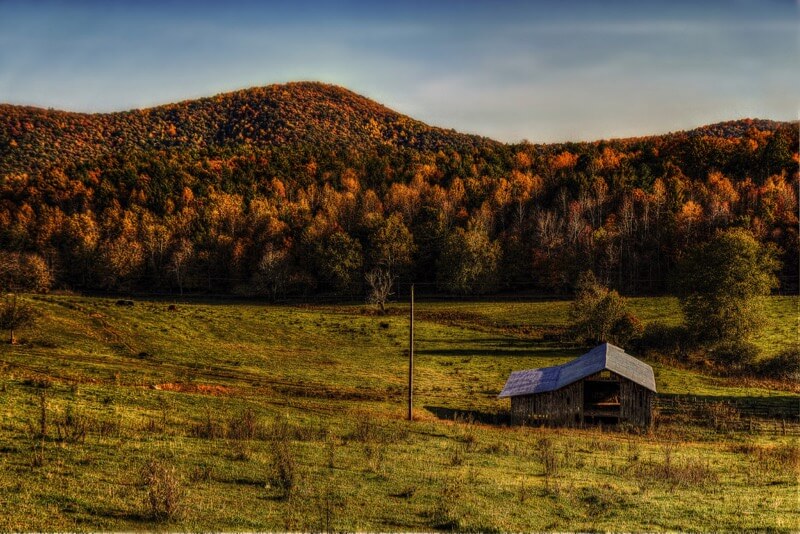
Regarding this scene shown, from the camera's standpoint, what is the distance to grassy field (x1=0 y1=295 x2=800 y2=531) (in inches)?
649

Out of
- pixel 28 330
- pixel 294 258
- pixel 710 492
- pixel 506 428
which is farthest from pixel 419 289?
pixel 710 492

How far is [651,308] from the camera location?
90.1 metres

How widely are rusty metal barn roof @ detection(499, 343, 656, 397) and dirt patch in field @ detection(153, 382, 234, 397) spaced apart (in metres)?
20.2

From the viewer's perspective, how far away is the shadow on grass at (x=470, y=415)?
42625 mm

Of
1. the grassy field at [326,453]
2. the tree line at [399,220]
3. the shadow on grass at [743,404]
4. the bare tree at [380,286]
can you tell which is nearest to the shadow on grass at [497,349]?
the grassy field at [326,453]

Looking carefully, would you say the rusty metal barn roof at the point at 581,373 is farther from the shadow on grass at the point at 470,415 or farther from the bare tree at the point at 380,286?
the bare tree at the point at 380,286

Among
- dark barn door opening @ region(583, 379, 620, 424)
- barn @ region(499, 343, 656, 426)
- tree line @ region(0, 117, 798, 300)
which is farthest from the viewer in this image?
tree line @ region(0, 117, 798, 300)

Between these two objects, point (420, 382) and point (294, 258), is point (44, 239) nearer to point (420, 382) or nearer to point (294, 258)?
point (294, 258)

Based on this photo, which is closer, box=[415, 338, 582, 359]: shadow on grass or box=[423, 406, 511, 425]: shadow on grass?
box=[423, 406, 511, 425]: shadow on grass

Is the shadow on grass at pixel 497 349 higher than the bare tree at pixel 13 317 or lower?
lower

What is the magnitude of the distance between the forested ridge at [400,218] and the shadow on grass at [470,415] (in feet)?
211

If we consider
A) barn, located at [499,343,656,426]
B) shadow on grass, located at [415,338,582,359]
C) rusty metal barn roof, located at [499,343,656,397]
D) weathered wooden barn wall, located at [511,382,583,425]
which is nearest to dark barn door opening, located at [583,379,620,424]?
barn, located at [499,343,656,426]

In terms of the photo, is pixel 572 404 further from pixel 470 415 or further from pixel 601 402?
pixel 601 402

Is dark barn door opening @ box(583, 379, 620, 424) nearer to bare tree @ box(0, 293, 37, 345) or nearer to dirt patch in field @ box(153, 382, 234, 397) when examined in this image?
dirt patch in field @ box(153, 382, 234, 397)
